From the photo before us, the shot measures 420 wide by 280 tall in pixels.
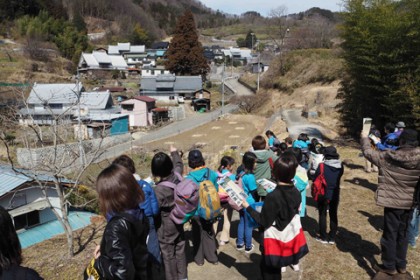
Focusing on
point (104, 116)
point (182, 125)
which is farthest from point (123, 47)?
point (104, 116)

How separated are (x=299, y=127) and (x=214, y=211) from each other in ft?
43.8

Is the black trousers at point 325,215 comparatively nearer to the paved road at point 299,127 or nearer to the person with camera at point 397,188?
the person with camera at point 397,188

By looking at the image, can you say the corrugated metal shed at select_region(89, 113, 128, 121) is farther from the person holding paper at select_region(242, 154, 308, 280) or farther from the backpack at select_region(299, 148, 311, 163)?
the person holding paper at select_region(242, 154, 308, 280)

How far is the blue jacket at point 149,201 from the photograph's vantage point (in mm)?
2883

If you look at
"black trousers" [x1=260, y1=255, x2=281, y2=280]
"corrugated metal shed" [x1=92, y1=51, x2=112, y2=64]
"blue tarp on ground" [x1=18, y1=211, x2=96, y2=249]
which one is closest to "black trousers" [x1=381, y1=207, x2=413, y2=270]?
"black trousers" [x1=260, y1=255, x2=281, y2=280]

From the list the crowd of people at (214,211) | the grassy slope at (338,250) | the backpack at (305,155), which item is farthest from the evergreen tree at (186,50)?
the crowd of people at (214,211)

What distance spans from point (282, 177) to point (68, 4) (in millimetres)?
93160

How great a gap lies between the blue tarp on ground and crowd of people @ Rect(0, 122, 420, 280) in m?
4.29

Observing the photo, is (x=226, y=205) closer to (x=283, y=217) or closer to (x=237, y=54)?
(x=283, y=217)

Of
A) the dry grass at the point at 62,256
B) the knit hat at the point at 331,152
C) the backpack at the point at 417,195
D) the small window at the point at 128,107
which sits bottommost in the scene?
the small window at the point at 128,107

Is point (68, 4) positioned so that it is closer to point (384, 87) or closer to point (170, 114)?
point (170, 114)

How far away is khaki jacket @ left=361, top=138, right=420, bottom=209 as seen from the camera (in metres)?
3.10

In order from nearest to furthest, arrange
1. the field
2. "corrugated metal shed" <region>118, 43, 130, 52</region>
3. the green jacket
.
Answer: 1. the field
2. the green jacket
3. "corrugated metal shed" <region>118, 43, 130, 52</region>

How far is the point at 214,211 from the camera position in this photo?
3514 mm
